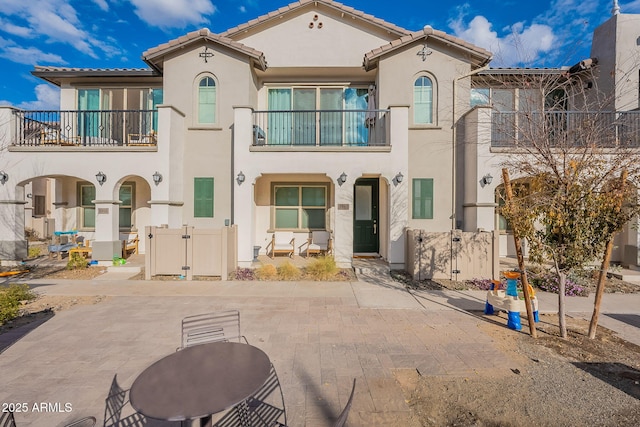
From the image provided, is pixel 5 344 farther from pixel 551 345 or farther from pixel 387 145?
pixel 387 145

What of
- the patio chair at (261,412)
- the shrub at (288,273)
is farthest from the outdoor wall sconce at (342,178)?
the patio chair at (261,412)

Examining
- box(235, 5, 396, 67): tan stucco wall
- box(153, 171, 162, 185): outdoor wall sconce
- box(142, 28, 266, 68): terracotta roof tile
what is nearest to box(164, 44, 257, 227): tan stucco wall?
box(142, 28, 266, 68): terracotta roof tile

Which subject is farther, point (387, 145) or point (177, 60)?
point (177, 60)

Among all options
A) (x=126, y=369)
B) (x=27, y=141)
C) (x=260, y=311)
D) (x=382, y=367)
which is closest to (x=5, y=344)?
(x=126, y=369)

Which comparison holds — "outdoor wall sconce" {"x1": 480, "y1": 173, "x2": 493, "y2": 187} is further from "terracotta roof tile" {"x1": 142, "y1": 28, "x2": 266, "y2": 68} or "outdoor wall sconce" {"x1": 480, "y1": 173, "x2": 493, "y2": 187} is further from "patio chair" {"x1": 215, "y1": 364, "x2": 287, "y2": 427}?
"patio chair" {"x1": 215, "y1": 364, "x2": 287, "y2": 427}

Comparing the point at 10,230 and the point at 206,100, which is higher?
the point at 206,100

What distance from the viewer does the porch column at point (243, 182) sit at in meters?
9.45

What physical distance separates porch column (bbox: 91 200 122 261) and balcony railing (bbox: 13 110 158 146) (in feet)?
7.70


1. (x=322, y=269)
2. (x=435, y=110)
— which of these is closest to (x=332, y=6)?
(x=435, y=110)

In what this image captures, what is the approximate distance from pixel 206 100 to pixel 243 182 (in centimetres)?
365

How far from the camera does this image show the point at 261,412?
9.73 feet

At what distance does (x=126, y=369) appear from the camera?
12.6ft

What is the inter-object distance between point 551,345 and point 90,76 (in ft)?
54.9

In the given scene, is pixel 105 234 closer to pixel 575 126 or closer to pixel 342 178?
pixel 342 178
